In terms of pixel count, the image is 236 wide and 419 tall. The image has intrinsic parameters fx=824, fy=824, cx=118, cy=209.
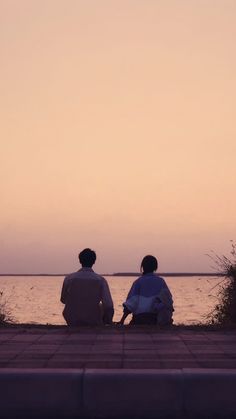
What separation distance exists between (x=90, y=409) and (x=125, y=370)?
0.45 meters

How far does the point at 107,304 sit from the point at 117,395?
16.5ft

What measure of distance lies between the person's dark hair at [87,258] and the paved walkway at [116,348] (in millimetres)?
1027

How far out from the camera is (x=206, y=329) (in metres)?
11.4

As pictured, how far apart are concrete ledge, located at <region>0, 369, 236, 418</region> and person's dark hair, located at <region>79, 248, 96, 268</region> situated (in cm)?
513

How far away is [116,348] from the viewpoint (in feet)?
29.5

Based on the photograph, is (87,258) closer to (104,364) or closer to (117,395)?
(104,364)

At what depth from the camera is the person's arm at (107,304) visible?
1168cm

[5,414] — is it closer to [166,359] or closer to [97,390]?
[97,390]

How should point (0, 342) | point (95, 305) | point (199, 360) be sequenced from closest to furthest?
point (199, 360)
point (0, 342)
point (95, 305)

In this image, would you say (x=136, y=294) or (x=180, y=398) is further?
(x=136, y=294)

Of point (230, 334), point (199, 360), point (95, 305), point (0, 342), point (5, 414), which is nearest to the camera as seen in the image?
point (5, 414)

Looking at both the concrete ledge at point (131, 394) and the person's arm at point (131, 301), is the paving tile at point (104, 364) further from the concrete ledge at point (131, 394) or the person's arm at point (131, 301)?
the person's arm at point (131, 301)

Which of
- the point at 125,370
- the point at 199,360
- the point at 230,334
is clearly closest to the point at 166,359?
the point at 199,360

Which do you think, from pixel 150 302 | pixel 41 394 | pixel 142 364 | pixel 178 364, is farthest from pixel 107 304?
pixel 41 394
